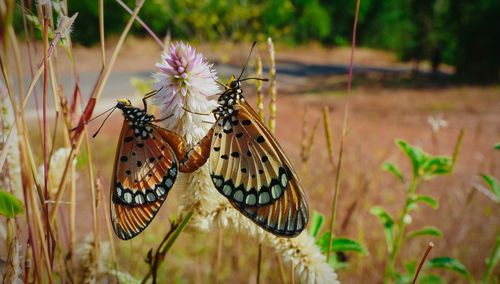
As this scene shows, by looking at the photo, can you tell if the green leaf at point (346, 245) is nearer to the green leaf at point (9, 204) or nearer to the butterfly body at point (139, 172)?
the butterfly body at point (139, 172)

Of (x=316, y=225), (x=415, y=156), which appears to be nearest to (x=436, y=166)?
(x=415, y=156)

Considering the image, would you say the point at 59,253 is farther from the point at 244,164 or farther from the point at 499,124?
the point at 499,124

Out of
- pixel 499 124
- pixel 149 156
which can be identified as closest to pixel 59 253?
pixel 149 156

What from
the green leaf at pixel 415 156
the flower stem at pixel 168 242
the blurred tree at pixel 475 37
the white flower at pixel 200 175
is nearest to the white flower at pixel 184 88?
the white flower at pixel 200 175

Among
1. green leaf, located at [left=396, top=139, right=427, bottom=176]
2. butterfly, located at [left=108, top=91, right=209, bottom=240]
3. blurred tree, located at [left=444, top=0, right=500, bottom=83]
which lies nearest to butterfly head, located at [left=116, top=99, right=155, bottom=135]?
butterfly, located at [left=108, top=91, right=209, bottom=240]

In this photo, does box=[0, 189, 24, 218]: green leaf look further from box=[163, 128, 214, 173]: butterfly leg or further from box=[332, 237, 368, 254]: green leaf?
box=[332, 237, 368, 254]: green leaf

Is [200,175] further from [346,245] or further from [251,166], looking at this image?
[346,245]
